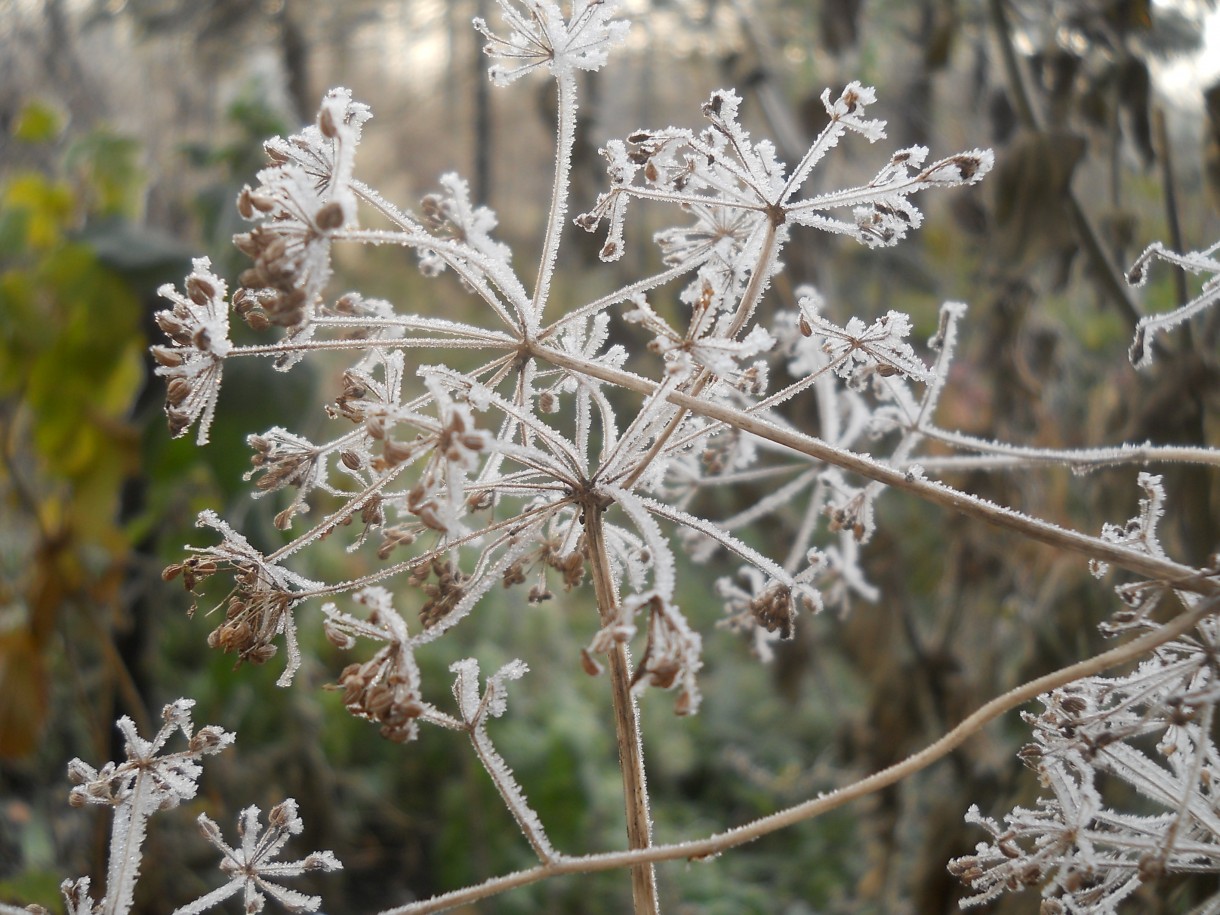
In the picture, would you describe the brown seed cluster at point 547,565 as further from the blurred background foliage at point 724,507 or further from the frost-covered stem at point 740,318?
the blurred background foliage at point 724,507

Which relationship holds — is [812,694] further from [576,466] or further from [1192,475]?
[576,466]

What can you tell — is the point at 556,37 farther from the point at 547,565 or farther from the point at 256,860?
the point at 256,860

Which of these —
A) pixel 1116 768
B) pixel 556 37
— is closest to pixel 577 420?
pixel 556 37

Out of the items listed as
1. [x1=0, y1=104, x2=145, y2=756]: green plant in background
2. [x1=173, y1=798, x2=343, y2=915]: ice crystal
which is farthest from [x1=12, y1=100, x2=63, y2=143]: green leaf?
[x1=173, y1=798, x2=343, y2=915]: ice crystal

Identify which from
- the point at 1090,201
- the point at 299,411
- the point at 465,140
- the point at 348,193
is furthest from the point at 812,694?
the point at 465,140

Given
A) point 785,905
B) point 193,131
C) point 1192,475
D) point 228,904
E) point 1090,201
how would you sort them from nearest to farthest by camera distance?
point 1192,475, point 228,904, point 1090,201, point 785,905, point 193,131

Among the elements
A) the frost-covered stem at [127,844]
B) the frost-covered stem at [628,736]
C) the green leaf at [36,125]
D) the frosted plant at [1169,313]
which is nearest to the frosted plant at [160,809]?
the frost-covered stem at [127,844]

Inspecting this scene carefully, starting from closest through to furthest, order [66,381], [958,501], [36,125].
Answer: [958,501] < [66,381] < [36,125]
